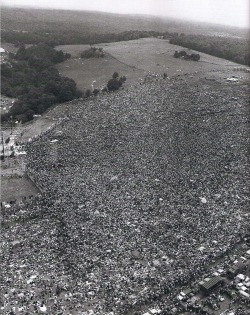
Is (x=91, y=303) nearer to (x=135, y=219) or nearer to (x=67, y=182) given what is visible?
(x=135, y=219)

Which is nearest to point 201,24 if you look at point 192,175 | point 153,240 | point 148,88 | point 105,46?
point 105,46

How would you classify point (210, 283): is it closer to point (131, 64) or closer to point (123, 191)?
point (123, 191)

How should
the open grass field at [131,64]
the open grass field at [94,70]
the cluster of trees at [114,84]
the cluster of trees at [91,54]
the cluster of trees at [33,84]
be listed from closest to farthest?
the cluster of trees at [33,84]
the cluster of trees at [114,84]
the open grass field at [94,70]
the open grass field at [131,64]
the cluster of trees at [91,54]

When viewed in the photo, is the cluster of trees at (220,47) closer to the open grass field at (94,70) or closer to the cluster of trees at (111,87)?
the open grass field at (94,70)

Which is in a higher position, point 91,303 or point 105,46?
point 105,46

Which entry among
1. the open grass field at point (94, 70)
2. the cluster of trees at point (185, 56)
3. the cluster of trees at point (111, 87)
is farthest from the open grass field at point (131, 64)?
the cluster of trees at point (111, 87)

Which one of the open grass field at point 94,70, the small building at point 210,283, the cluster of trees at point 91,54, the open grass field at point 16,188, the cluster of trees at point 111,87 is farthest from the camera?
the cluster of trees at point 91,54

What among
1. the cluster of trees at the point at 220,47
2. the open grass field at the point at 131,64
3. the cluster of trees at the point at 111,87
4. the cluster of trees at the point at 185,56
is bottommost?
the cluster of trees at the point at 111,87
